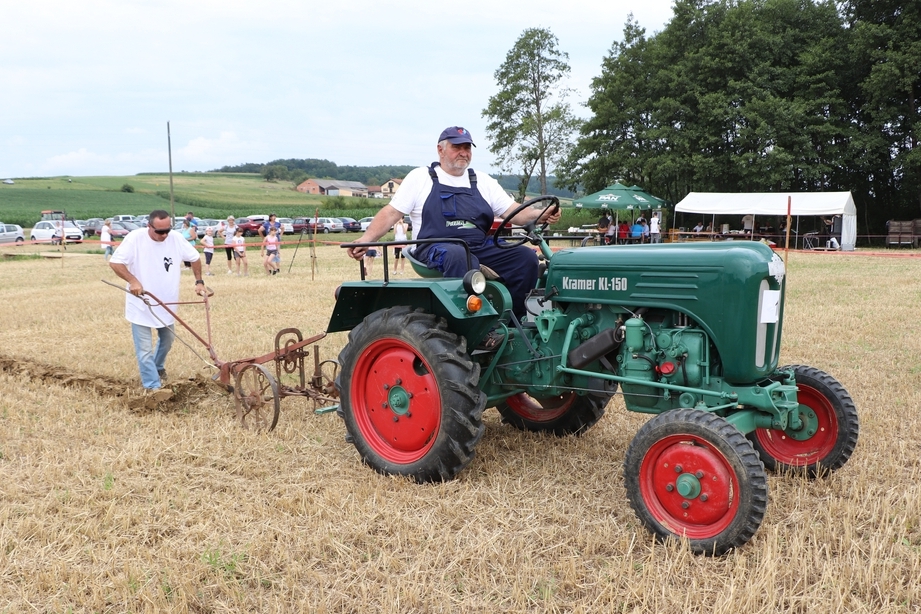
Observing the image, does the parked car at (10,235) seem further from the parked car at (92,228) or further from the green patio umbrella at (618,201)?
the green patio umbrella at (618,201)

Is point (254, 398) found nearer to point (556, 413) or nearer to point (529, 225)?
point (556, 413)

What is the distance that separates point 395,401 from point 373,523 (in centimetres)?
82

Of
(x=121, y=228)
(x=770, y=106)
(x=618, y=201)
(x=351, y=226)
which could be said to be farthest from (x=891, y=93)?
(x=121, y=228)

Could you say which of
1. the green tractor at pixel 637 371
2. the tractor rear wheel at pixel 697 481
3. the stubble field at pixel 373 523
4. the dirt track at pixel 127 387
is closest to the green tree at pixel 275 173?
the dirt track at pixel 127 387

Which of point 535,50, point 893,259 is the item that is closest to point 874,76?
point 893,259

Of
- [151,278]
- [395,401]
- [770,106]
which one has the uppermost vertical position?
[770,106]

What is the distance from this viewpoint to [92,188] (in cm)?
8288

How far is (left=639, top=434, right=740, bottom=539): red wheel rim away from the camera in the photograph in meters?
3.01

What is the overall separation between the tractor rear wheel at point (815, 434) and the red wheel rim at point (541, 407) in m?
1.13

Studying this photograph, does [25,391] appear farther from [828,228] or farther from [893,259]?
[828,228]

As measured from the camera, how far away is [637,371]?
11.8 feet

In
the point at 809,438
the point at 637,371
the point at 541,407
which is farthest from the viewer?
the point at 541,407

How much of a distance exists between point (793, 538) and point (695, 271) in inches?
48.1

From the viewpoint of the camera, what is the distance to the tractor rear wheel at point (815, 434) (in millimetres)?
3701
